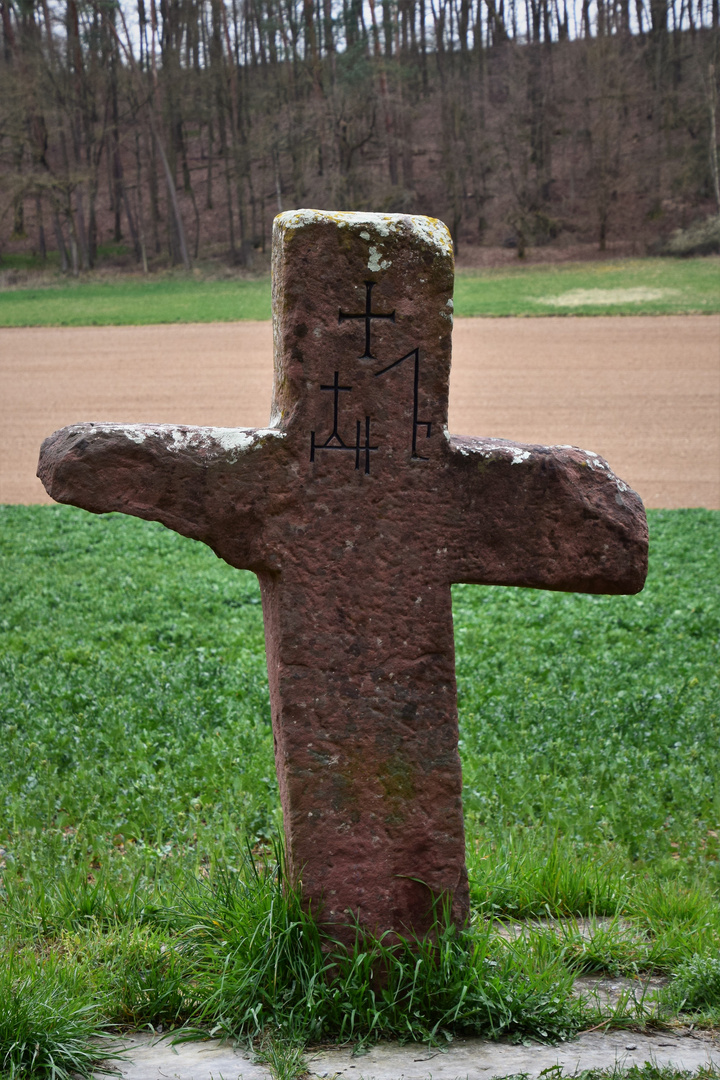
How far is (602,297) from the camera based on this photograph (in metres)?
29.4

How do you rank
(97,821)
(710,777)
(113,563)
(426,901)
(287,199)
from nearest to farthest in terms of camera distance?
(426,901) < (97,821) < (710,777) < (113,563) < (287,199)

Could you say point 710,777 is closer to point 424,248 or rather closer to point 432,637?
point 432,637

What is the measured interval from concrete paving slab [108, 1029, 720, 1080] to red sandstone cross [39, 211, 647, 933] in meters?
0.41

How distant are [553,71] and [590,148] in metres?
5.16

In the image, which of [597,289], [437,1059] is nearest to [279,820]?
[437,1059]

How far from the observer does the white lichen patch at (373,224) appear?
280 centimetres

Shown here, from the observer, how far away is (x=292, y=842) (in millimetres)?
2916

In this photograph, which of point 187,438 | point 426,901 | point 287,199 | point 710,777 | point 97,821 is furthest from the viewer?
point 287,199

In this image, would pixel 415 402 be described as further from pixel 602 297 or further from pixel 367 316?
pixel 602 297

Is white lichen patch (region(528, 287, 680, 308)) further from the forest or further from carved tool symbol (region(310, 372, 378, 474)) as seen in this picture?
carved tool symbol (region(310, 372, 378, 474))

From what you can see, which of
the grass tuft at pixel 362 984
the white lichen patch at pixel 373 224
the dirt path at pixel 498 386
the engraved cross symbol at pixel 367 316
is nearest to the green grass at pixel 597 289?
the dirt path at pixel 498 386

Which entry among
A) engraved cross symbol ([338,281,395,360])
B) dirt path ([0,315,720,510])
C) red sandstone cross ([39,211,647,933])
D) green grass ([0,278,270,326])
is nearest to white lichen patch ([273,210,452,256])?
red sandstone cross ([39,211,647,933])

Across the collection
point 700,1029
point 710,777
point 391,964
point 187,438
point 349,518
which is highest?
point 187,438

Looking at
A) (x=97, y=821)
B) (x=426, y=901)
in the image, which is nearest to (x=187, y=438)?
(x=426, y=901)
